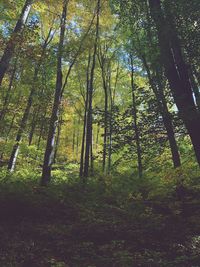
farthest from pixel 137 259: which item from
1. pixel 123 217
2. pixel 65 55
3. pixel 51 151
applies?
pixel 65 55

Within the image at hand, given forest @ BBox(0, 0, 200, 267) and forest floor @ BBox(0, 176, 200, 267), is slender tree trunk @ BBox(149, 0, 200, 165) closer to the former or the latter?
forest @ BBox(0, 0, 200, 267)

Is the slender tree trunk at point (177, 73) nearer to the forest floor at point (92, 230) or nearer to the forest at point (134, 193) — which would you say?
the forest at point (134, 193)

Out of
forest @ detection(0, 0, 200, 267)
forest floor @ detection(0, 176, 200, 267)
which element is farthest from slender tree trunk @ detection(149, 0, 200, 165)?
forest floor @ detection(0, 176, 200, 267)

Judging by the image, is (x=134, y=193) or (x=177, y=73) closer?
(x=177, y=73)

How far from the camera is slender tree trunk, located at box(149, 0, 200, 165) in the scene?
7707 mm

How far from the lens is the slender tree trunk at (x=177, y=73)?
7.71 m

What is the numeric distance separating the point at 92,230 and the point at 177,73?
4.89 metres

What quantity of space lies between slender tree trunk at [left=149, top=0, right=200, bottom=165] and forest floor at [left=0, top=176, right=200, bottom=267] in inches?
90.7

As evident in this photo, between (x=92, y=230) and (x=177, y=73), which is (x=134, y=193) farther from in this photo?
(x=177, y=73)

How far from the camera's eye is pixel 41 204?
9609 mm

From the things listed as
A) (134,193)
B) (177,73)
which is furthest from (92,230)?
(177,73)

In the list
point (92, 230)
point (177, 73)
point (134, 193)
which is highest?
point (177, 73)

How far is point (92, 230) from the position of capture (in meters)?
8.27

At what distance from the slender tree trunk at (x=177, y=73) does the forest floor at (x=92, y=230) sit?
7.56 ft
